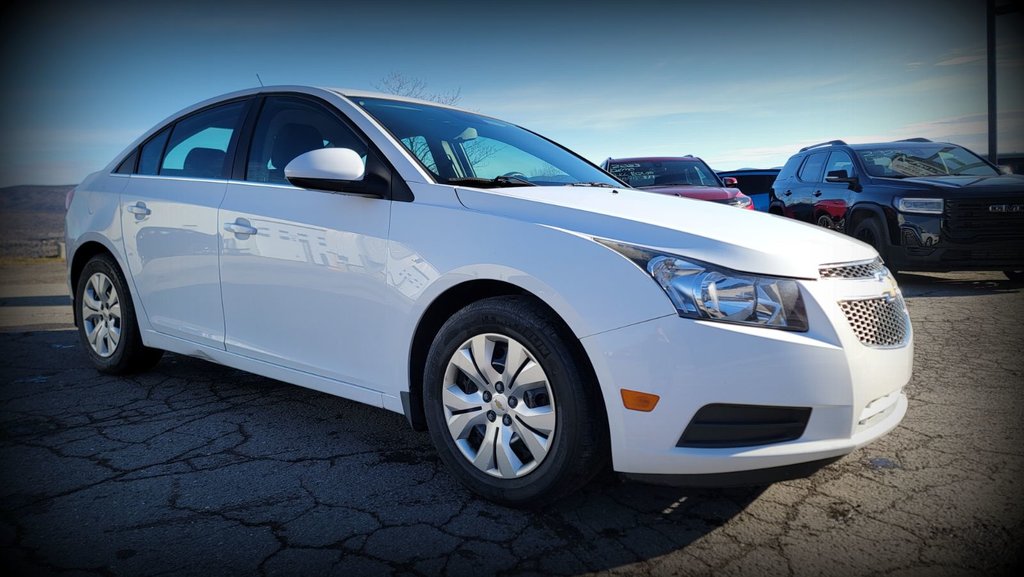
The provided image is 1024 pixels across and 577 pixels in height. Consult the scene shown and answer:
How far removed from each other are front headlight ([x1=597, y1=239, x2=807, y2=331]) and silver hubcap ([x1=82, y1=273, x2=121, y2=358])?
146 inches

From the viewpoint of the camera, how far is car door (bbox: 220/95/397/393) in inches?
115

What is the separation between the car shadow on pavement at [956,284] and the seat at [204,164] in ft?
23.3

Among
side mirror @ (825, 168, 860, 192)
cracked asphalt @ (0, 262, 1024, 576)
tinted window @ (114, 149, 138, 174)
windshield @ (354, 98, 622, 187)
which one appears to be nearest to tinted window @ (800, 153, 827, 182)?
side mirror @ (825, 168, 860, 192)

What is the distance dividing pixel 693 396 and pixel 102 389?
3.87 meters

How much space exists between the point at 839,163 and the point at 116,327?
8.84m

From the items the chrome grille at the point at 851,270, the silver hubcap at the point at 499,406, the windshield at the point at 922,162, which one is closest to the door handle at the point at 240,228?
the silver hubcap at the point at 499,406

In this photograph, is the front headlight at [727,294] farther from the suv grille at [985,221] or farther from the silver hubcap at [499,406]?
the suv grille at [985,221]

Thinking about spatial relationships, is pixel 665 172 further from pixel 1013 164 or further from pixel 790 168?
pixel 1013 164

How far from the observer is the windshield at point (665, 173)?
34.2 feet

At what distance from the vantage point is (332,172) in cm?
282

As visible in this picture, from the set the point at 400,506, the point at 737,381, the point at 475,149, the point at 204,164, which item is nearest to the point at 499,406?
the point at 400,506

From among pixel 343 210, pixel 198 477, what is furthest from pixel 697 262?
pixel 198 477

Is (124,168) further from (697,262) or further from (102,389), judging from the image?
(697,262)

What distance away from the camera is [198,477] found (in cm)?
291
